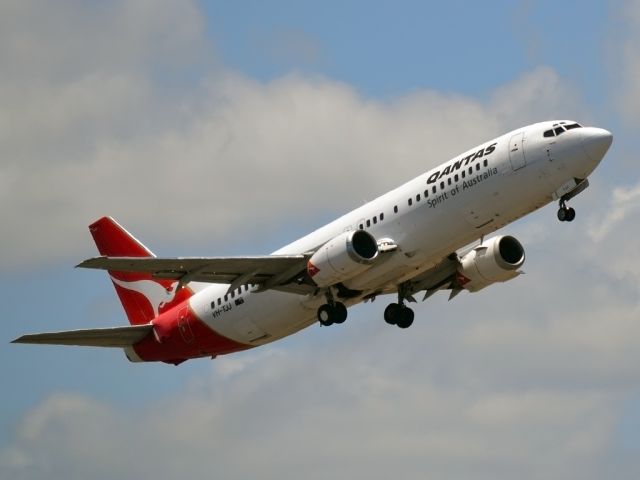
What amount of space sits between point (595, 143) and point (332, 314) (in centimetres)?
1218

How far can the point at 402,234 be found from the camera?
5722 centimetres

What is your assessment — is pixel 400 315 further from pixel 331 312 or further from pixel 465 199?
pixel 465 199

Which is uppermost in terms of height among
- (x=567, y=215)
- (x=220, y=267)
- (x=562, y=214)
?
(x=220, y=267)

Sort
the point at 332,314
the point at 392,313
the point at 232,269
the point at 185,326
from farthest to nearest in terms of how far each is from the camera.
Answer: the point at 185,326 < the point at 392,313 < the point at 332,314 < the point at 232,269

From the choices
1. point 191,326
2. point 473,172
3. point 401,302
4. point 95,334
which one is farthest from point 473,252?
point 95,334

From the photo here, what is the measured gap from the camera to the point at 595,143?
55.0 meters

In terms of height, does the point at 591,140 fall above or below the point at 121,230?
below

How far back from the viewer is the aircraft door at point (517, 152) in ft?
181

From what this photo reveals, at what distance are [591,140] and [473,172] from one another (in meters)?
4.32

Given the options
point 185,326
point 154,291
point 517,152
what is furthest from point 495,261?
point 154,291

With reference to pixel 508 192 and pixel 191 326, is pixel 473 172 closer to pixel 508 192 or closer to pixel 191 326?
pixel 508 192

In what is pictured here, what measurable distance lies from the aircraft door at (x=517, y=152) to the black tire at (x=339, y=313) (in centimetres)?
927

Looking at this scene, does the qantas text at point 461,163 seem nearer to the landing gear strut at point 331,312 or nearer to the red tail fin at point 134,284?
the landing gear strut at point 331,312

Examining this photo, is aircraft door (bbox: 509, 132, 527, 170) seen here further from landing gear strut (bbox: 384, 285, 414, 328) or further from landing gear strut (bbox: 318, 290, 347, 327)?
landing gear strut (bbox: 384, 285, 414, 328)
